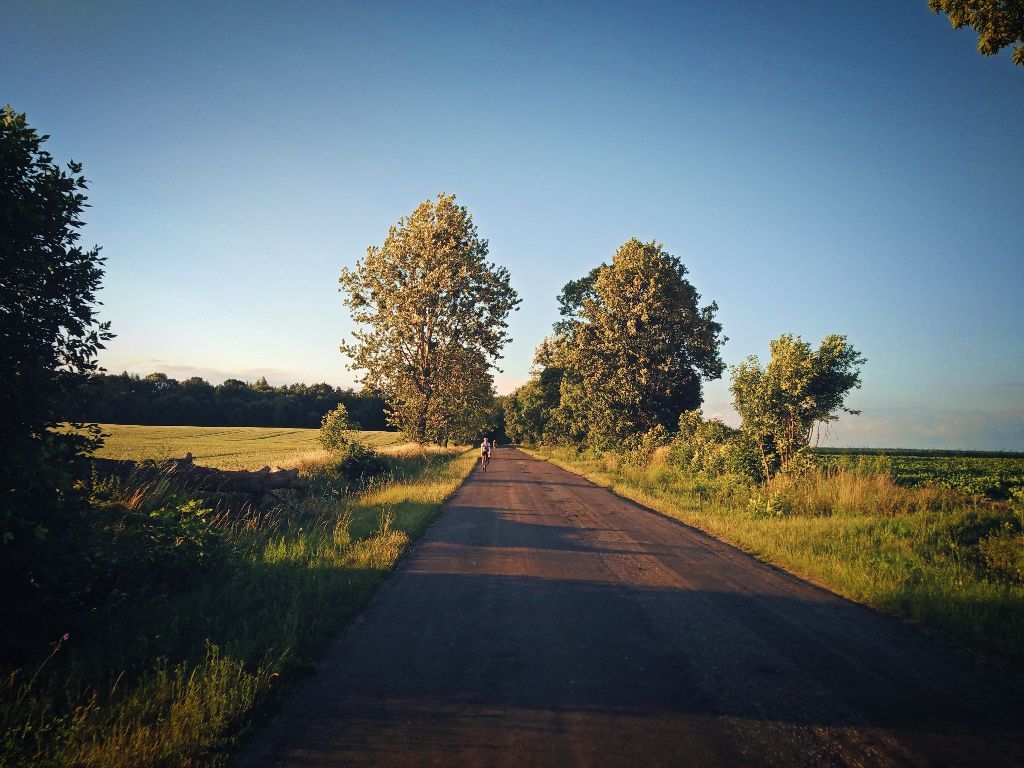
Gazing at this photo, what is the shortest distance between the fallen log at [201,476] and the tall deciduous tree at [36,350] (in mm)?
5126

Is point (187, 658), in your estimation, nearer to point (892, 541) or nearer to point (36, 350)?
point (36, 350)

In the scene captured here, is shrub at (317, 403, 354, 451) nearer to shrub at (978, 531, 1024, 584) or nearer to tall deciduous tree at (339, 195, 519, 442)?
tall deciduous tree at (339, 195, 519, 442)

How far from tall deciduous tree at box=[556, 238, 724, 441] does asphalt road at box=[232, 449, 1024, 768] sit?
67.8 ft

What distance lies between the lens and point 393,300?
94.7ft

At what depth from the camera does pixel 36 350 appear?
4.47 m

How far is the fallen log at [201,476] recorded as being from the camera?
9.27 metres

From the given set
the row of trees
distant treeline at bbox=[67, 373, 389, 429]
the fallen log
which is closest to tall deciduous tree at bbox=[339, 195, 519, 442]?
the row of trees

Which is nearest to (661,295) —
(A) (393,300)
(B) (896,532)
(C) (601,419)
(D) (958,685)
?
(C) (601,419)

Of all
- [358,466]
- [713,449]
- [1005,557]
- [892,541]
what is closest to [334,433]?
[358,466]

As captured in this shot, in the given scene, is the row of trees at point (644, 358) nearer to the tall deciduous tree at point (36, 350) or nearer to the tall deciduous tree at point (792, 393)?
the tall deciduous tree at point (792, 393)

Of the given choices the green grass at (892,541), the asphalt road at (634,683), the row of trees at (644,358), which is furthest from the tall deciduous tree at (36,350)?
the row of trees at (644,358)

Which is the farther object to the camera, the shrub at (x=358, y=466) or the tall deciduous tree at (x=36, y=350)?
the shrub at (x=358, y=466)

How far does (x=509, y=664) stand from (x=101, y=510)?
6219 mm

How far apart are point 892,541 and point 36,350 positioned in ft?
42.5
